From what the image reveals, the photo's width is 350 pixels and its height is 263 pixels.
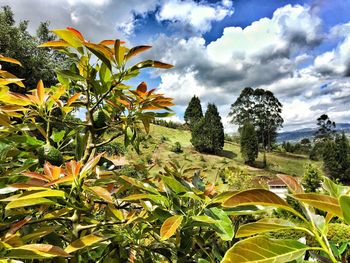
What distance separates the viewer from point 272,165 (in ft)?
101

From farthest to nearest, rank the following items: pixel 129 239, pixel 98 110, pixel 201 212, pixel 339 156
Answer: pixel 339 156
pixel 98 110
pixel 129 239
pixel 201 212

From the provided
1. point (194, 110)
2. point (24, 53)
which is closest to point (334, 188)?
point (24, 53)

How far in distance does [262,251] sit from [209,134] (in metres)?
28.7

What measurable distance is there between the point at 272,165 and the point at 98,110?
105 feet

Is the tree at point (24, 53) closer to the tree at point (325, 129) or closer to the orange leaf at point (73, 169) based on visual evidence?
the orange leaf at point (73, 169)

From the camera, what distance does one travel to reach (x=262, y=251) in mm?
356

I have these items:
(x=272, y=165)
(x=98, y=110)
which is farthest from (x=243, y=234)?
(x=272, y=165)

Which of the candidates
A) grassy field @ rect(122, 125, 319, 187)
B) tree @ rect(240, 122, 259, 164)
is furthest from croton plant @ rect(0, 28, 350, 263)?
tree @ rect(240, 122, 259, 164)

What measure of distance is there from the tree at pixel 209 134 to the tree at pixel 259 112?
27.8 feet

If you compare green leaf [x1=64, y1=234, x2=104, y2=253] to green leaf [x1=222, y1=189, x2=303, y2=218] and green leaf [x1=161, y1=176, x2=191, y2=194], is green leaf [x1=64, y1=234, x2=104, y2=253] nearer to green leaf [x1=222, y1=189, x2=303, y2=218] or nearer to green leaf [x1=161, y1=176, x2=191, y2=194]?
green leaf [x1=161, y1=176, x2=191, y2=194]

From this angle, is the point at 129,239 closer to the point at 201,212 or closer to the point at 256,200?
the point at 201,212

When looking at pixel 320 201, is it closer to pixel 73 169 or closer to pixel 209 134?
pixel 73 169

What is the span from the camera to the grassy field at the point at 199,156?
2475 centimetres

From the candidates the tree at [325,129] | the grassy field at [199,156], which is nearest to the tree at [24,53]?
the grassy field at [199,156]
